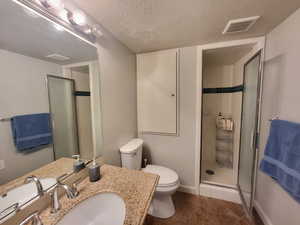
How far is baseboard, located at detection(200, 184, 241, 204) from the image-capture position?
171 centimetres

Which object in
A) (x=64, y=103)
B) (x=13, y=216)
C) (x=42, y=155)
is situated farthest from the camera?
(x=64, y=103)

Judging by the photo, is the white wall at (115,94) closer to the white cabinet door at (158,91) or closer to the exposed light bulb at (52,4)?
the white cabinet door at (158,91)

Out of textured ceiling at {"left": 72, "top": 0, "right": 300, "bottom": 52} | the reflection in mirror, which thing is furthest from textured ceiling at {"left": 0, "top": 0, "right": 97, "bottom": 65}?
textured ceiling at {"left": 72, "top": 0, "right": 300, "bottom": 52}

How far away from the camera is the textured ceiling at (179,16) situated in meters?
0.95

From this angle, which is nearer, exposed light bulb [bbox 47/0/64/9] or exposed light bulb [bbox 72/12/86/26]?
exposed light bulb [bbox 47/0/64/9]

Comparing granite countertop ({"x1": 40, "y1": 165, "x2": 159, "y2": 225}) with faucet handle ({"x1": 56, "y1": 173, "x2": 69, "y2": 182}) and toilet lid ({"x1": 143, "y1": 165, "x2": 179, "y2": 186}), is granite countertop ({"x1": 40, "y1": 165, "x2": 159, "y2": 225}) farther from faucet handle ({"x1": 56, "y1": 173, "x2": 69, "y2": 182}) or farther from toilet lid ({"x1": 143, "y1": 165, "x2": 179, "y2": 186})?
toilet lid ({"x1": 143, "y1": 165, "x2": 179, "y2": 186})

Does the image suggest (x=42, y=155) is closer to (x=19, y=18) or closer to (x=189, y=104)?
(x=19, y=18)

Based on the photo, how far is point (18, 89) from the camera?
0.65 m

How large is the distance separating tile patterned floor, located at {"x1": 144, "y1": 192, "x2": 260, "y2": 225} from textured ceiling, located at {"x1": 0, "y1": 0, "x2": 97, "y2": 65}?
1.86 m

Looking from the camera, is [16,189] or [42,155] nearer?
[16,189]

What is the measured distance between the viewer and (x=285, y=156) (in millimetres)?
1019

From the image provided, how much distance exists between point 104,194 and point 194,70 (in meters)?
1.66

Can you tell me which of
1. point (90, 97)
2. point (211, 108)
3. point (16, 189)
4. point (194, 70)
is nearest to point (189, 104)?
point (194, 70)

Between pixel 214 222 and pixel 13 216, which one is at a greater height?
pixel 13 216
